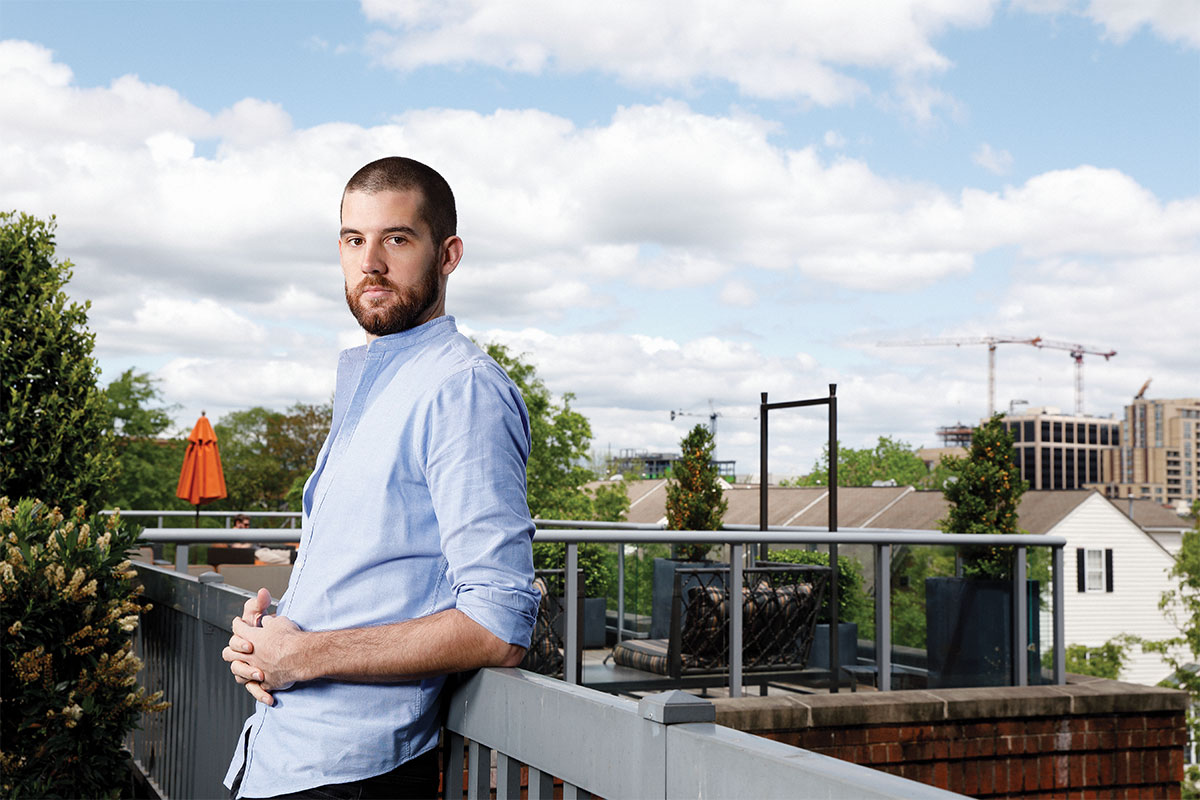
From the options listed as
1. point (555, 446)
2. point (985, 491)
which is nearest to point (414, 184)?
point (985, 491)

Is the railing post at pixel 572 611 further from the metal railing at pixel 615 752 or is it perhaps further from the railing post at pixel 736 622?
the metal railing at pixel 615 752

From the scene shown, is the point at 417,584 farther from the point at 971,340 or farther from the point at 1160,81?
the point at 971,340

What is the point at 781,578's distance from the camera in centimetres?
738

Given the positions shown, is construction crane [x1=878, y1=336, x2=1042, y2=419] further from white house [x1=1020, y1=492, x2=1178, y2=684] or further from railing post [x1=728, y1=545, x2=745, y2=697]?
railing post [x1=728, y1=545, x2=745, y2=697]

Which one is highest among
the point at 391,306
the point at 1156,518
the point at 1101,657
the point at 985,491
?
the point at 391,306

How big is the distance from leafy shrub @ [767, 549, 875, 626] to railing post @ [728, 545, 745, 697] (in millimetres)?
787

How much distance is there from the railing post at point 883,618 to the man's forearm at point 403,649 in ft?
19.3

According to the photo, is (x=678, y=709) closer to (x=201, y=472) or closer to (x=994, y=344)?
(x=201, y=472)

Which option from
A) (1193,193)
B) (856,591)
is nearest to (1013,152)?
(1193,193)

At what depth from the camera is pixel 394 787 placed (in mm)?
1790

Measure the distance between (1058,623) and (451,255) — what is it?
7.11m

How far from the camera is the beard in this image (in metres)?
1.91

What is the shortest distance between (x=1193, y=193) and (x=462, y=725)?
541ft


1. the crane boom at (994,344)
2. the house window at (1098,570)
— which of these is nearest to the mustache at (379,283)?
the house window at (1098,570)
